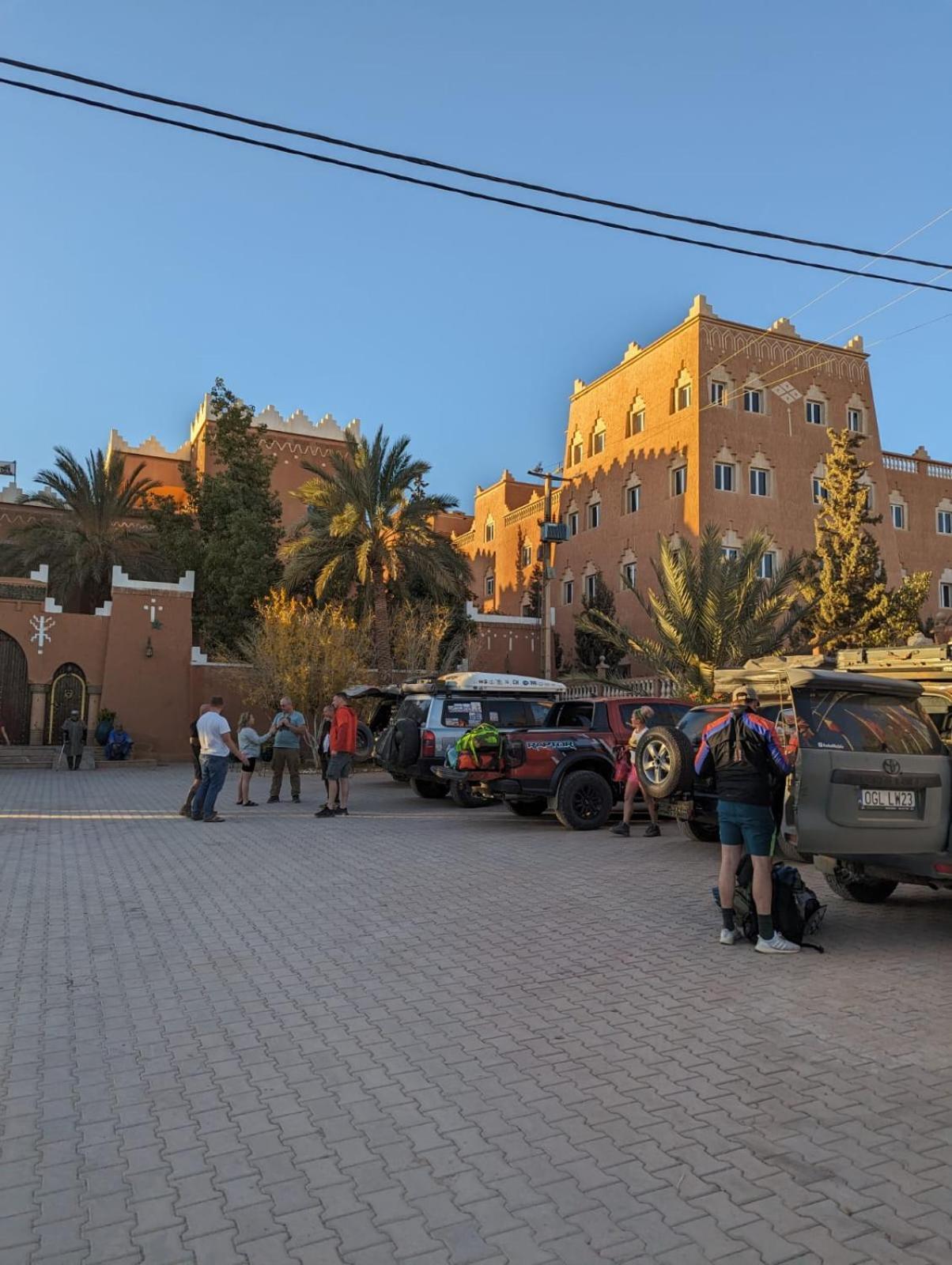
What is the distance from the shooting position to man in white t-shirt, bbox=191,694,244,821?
12.9 m

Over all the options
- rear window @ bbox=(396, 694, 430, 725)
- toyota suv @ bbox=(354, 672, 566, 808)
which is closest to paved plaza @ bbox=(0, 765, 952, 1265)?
toyota suv @ bbox=(354, 672, 566, 808)

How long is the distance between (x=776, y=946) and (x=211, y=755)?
886cm

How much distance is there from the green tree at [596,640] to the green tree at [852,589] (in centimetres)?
957

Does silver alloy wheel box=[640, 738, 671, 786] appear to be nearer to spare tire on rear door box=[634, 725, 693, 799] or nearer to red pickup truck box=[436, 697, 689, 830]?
spare tire on rear door box=[634, 725, 693, 799]

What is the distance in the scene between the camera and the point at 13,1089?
14.1 ft

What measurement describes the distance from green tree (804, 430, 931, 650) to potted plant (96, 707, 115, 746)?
21.6m

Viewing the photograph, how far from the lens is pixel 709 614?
834 inches

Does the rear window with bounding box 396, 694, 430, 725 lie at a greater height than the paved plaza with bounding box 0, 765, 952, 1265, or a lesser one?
greater

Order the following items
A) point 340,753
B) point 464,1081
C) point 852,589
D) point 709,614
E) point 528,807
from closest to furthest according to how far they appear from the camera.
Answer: point 464,1081 < point 340,753 < point 528,807 < point 709,614 < point 852,589

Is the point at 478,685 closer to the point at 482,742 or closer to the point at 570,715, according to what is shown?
the point at 570,715

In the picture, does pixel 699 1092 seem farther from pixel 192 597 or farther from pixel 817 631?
pixel 192 597

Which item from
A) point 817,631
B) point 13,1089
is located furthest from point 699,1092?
point 817,631

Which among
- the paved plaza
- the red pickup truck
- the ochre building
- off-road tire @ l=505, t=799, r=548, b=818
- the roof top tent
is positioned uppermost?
the ochre building

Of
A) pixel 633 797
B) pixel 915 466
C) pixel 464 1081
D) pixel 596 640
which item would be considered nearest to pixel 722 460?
pixel 596 640
